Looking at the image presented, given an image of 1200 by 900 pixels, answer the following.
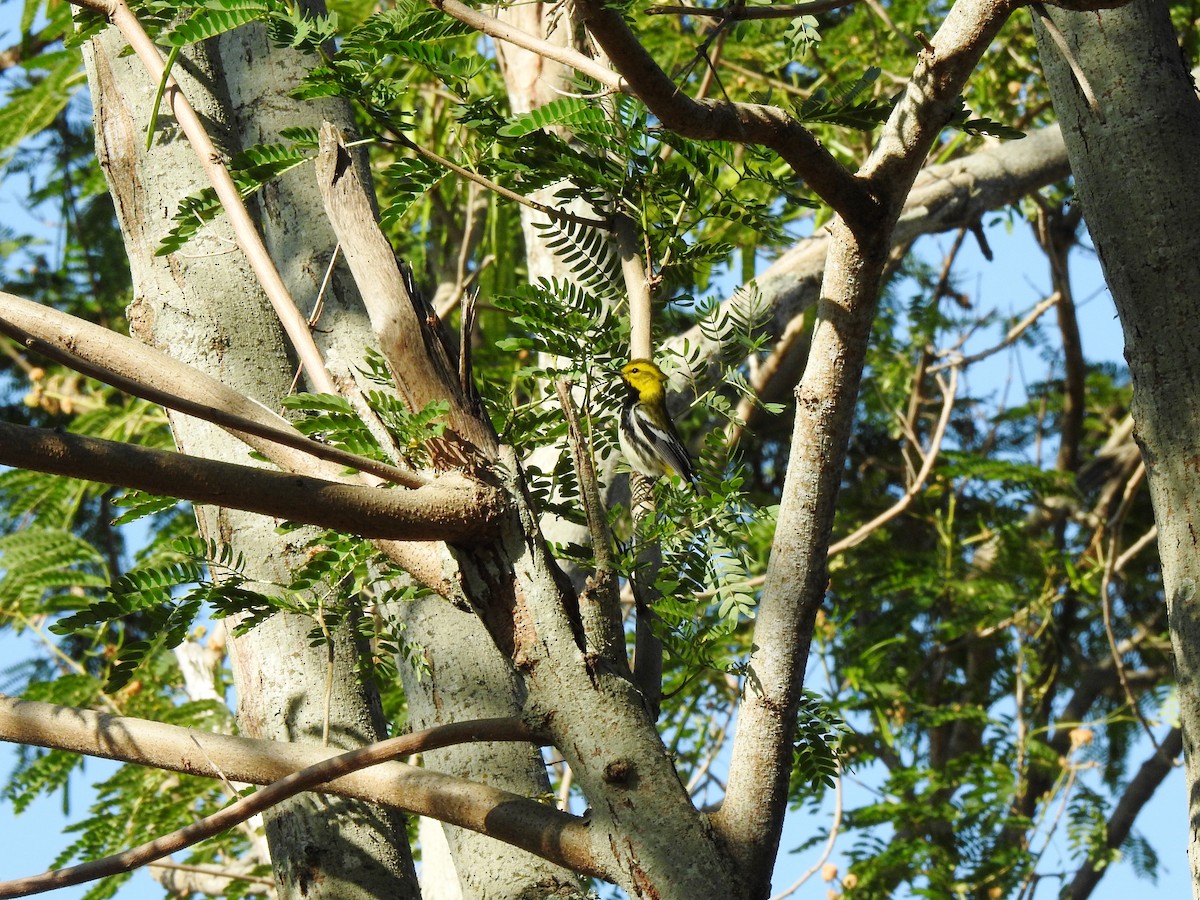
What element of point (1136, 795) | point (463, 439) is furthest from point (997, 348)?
point (463, 439)

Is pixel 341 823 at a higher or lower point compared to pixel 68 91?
lower

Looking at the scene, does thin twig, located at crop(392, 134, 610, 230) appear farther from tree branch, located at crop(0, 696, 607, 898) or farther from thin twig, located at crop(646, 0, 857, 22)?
tree branch, located at crop(0, 696, 607, 898)

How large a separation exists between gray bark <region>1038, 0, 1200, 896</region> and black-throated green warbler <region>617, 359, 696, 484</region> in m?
0.95

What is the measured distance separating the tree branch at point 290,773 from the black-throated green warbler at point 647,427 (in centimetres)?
85

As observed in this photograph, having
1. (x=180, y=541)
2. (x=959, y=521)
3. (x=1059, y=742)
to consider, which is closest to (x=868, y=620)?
(x=959, y=521)

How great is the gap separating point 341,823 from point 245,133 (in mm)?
1668

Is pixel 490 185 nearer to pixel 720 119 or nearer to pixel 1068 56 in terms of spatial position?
pixel 720 119

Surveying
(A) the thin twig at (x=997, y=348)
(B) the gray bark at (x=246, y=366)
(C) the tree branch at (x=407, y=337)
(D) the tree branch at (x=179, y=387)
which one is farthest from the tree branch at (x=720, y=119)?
(A) the thin twig at (x=997, y=348)

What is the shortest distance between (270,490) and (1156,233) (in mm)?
1819

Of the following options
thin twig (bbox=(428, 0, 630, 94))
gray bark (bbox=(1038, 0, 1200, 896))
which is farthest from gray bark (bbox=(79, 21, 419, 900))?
gray bark (bbox=(1038, 0, 1200, 896))

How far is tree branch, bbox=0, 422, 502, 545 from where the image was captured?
135 cm

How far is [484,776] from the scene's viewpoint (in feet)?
7.70

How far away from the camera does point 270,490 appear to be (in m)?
1.50

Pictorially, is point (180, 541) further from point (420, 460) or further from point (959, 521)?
point (959, 521)
